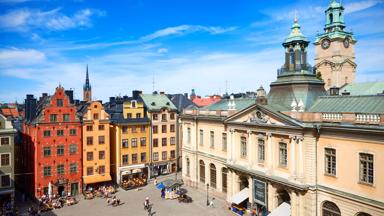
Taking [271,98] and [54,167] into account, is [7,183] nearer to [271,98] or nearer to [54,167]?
[54,167]

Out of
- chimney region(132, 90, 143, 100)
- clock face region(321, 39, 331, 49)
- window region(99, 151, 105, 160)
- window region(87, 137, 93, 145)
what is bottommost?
window region(99, 151, 105, 160)

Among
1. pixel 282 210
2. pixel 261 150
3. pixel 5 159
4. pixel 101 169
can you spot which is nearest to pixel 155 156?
pixel 101 169

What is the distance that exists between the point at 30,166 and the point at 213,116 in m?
31.8

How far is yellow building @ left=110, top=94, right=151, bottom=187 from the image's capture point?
5669 centimetres

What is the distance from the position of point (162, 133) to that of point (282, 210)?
108 feet

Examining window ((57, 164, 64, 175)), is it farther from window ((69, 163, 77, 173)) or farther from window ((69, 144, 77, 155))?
window ((69, 144, 77, 155))

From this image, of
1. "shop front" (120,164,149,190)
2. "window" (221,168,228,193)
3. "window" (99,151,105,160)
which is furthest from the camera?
"shop front" (120,164,149,190)

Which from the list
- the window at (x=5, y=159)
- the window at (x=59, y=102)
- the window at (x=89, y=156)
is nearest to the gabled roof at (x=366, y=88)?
the window at (x=89, y=156)

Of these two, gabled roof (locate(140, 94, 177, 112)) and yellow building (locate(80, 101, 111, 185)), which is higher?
gabled roof (locate(140, 94, 177, 112))

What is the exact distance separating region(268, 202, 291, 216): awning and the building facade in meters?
37.1

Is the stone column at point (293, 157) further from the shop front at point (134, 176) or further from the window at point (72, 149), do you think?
the window at point (72, 149)

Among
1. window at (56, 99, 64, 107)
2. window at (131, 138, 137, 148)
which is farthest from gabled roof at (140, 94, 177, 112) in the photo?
window at (56, 99, 64, 107)

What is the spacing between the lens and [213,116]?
49250mm

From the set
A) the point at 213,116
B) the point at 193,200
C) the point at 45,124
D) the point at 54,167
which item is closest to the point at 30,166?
the point at 54,167
